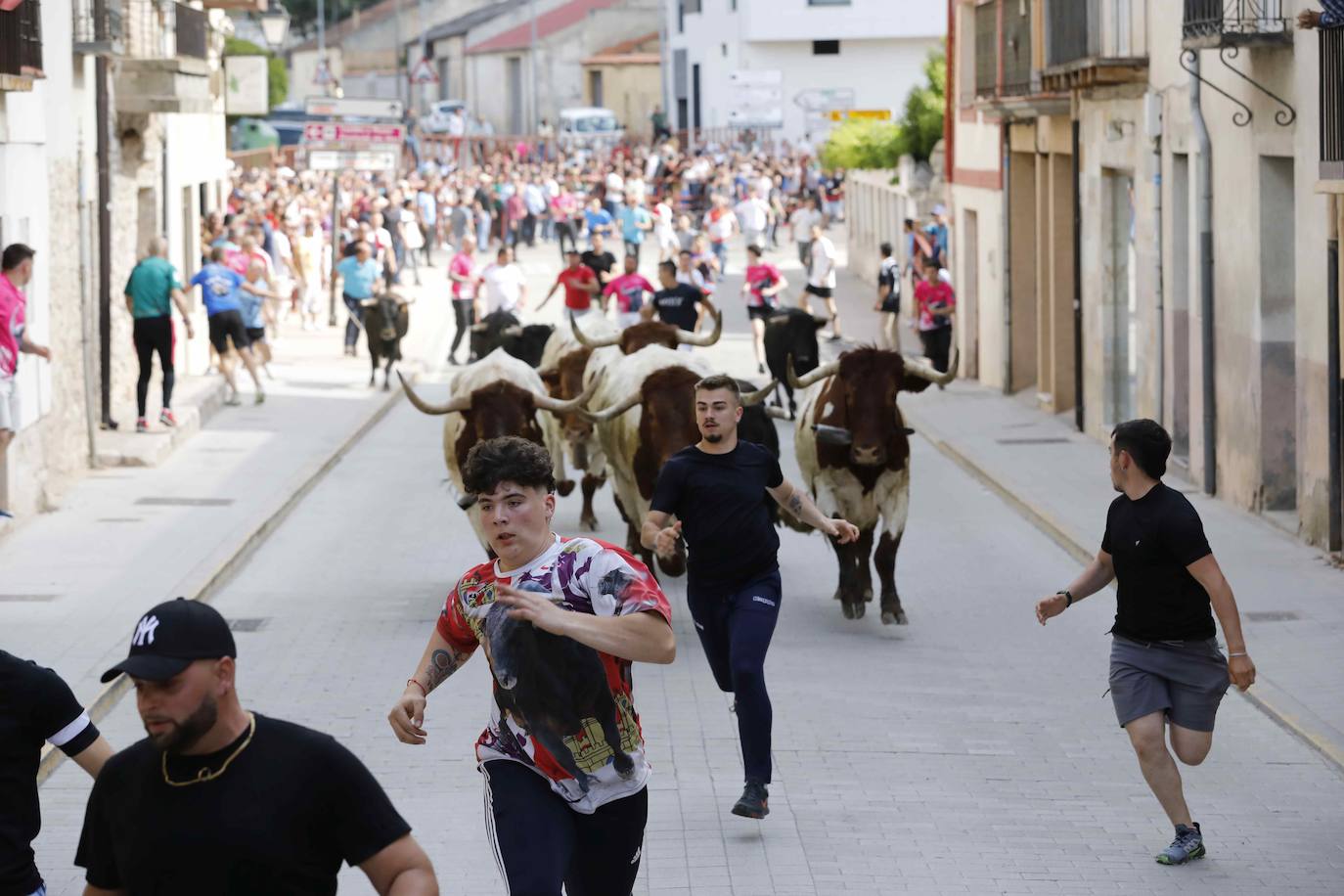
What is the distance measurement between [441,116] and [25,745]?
82.7 meters

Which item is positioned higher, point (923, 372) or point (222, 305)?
point (222, 305)

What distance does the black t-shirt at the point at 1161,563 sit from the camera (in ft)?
25.9

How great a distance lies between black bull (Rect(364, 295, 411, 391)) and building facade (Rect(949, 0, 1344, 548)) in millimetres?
7589

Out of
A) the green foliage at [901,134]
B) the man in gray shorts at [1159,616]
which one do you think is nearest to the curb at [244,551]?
the man in gray shorts at [1159,616]

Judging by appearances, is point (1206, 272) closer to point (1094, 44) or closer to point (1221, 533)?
point (1221, 533)

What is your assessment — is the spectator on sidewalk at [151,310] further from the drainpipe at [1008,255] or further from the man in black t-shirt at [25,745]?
the man in black t-shirt at [25,745]

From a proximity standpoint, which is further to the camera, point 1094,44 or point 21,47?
point 1094,44

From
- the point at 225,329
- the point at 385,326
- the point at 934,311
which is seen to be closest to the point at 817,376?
the point at 225,329

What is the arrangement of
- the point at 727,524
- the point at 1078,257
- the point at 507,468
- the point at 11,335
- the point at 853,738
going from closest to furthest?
the point at 507,468 < the point at 727,524 < the point at 853,738 < the point at 11,335 < the point at 1078,257

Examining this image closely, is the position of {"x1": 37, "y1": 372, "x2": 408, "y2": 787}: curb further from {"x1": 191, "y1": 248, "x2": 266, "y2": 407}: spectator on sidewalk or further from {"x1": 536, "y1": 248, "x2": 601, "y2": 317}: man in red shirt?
{"x1": 536, "y1": 248, "x2": 601, "y2": 317}: man in red shirt

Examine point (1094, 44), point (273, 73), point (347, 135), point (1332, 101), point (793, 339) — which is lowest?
point (793, 339)

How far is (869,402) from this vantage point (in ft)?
43.0

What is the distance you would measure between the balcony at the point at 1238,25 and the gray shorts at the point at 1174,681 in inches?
356

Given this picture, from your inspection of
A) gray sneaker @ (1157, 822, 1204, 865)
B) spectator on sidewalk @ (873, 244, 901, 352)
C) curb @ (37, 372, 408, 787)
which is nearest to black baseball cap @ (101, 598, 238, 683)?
curb @ (37, 372, 408, 787)
